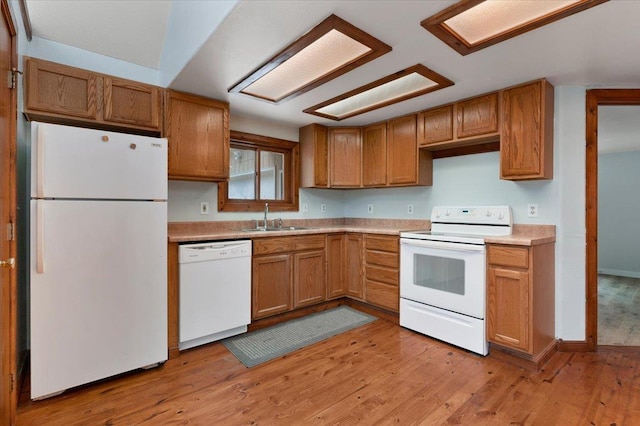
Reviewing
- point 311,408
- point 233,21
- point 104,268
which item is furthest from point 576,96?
point 104,268

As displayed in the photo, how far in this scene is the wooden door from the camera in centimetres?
146

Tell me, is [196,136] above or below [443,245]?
above

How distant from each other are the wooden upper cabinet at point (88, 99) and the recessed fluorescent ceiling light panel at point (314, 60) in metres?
0.70

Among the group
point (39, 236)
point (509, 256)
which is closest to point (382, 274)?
point (509, 256)

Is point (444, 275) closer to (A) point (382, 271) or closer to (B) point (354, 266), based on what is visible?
(A) point (382, 271)

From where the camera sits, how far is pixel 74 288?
196 cm

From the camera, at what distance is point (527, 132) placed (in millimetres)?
2537

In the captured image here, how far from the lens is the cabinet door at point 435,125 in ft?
10.00

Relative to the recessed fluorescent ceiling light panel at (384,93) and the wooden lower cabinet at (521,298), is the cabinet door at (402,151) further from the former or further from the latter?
the wooden lower cabinet at (521,298)

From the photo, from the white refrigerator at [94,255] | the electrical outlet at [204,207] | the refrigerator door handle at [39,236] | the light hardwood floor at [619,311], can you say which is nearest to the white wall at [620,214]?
the light hardwood floor at [619,311]

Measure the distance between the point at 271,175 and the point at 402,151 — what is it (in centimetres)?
158

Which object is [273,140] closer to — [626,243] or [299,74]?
[299,74]

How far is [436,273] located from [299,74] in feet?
6.78

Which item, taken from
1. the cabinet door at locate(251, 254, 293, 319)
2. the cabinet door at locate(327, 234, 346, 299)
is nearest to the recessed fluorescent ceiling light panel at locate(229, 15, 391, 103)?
the cabinet door at locate(251, 254, 293, 319)
